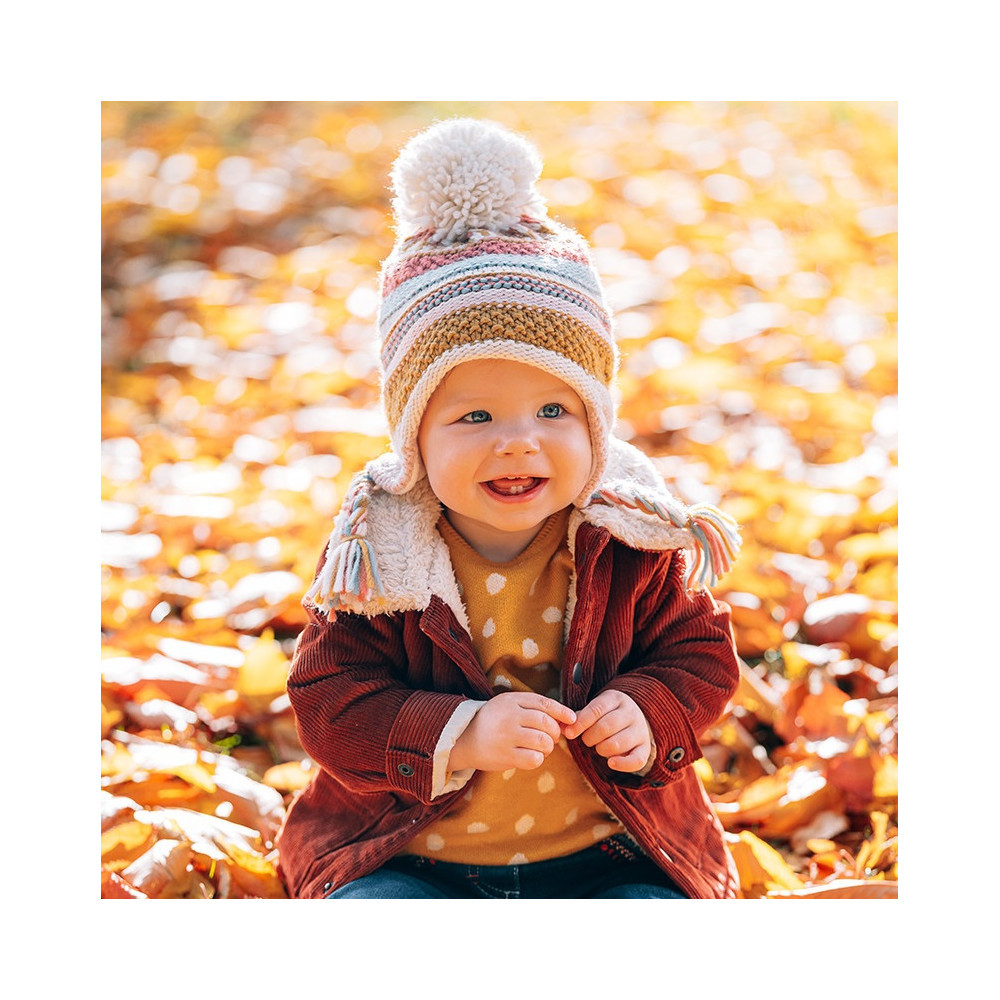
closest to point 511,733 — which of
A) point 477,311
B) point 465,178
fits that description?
point 477,311

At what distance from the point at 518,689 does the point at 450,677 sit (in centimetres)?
9

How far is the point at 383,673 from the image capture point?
1427 mm

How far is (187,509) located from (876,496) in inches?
60.0

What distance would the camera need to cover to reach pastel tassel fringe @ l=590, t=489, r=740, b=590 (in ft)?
4.69

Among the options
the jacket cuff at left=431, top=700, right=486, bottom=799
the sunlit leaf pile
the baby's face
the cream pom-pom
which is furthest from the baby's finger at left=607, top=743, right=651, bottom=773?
the cream pom-pom

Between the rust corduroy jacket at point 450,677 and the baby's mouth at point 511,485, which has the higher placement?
the baby's mouth at point 511,485

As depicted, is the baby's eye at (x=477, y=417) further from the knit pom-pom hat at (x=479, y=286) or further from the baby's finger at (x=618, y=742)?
the baby's finger at (x=618, y=742)

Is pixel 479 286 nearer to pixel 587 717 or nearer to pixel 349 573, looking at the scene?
pixel 349 573

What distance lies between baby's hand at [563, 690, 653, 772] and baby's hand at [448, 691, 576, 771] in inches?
0.9

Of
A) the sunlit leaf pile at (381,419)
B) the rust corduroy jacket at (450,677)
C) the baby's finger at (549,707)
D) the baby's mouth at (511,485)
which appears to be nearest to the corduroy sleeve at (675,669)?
the rust corduroy jacket at (450,677)

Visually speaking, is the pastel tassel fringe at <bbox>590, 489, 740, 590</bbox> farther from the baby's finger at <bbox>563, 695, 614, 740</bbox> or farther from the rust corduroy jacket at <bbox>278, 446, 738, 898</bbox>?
the baby's finger at <bbox>563, 695, 614, 740</bbox>

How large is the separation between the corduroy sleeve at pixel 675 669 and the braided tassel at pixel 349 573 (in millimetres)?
311

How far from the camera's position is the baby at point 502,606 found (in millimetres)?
1331
